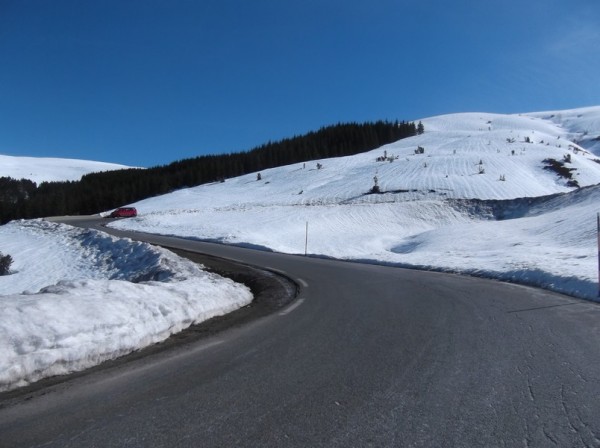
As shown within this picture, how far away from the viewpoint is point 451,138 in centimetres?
10256

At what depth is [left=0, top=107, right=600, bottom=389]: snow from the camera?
6.21 metres

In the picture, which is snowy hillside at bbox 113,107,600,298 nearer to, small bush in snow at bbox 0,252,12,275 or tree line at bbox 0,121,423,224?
small bush in snow at bbox 0,252,12,275

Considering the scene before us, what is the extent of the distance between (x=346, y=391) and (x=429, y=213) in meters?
37.9

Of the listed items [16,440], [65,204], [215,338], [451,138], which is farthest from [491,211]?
→ [65,204]

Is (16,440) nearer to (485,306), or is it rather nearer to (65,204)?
(485,306)

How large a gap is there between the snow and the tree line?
2859cm

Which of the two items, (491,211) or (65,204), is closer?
(491,211)

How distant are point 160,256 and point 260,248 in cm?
1001

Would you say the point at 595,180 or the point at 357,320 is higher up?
the point at 595,180

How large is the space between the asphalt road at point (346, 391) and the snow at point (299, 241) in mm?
810

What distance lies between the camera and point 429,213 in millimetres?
41312

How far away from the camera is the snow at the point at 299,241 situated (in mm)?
6207

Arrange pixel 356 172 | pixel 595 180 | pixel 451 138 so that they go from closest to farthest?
pixel 595 180
pixel 356 172
pixel 451 138

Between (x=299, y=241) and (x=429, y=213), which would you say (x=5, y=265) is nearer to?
(x=299, y=241)
